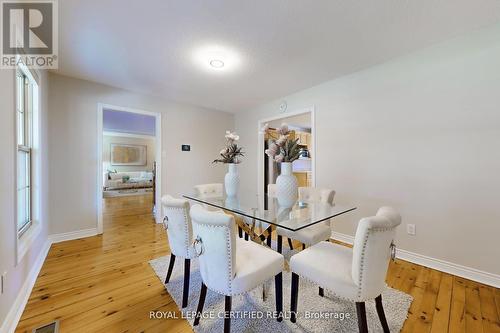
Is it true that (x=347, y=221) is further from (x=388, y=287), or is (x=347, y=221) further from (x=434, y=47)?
(x=434, y=47)

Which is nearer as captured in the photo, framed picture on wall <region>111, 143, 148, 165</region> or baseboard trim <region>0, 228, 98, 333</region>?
baseboard trim <region>0, 228, 98, 333</region>

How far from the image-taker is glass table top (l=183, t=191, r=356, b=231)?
1446 millimetres

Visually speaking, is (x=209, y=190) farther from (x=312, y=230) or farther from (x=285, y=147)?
(x=312, y=230)

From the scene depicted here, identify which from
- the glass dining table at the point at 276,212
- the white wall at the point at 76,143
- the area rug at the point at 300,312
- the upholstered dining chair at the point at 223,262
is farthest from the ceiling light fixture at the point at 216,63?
the area rug at the point at 300,312

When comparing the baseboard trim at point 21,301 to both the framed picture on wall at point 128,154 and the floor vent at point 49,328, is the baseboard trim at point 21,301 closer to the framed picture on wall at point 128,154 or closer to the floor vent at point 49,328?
the floor vent at point 49,328

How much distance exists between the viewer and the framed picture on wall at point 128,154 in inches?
326

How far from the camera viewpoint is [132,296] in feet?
5.64

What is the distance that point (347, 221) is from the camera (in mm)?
2873

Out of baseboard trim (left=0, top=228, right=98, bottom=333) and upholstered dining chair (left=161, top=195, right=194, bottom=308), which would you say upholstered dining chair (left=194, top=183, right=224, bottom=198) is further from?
baseboard trim (left=0, top=228, right=98, bottom=333)

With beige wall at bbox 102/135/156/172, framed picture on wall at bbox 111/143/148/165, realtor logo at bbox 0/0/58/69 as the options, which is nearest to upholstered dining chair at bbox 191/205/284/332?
realtor logo at bbox 0/0/58/69

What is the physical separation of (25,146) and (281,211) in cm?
263

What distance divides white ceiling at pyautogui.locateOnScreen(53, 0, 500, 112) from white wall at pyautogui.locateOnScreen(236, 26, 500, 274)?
0.24 meters

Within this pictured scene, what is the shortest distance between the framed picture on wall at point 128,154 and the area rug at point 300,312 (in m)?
8.06

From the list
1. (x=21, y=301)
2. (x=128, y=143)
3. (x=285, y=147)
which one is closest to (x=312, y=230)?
(x=285, y=147)
